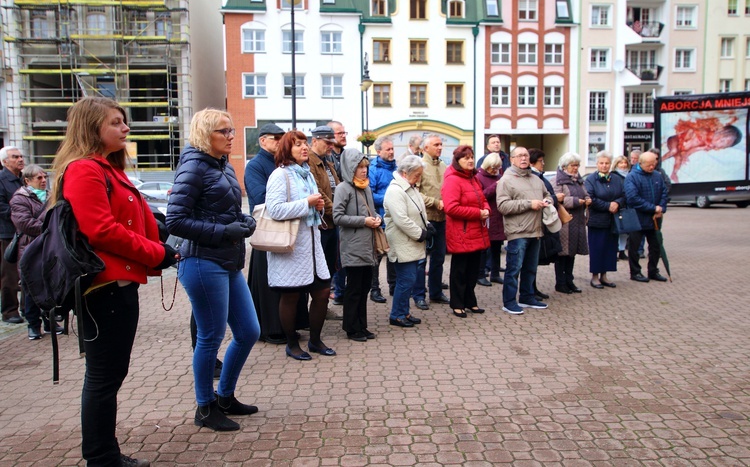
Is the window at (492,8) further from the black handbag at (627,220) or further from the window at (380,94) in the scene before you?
the black handbag at (627,220)

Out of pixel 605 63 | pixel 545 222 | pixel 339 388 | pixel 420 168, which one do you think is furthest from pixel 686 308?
pixel 605 63

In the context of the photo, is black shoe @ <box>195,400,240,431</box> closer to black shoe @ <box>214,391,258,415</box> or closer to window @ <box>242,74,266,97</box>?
black shoe @ <box>214,391,258,415</box>

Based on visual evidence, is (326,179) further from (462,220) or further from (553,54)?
(553,54)

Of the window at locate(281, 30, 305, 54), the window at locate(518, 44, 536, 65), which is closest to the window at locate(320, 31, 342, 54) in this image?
the window at locate(281, 30, 305, 54)

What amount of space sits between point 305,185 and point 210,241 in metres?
1.61

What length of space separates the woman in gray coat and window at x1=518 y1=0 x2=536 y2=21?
41.3m

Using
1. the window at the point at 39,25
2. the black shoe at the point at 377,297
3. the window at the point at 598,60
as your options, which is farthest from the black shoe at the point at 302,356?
the window at the point at 598,60

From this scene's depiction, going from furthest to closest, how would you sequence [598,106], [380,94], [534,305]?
1. [598,106]
2. [380,94]
3. [534,305]

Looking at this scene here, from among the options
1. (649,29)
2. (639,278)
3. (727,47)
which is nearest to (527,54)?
(649,29)

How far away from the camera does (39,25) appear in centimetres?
4081

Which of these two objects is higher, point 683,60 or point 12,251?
point 683,60

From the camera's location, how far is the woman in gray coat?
6008 mm

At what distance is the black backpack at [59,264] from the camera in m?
2.91

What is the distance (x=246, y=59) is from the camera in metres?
41.2
